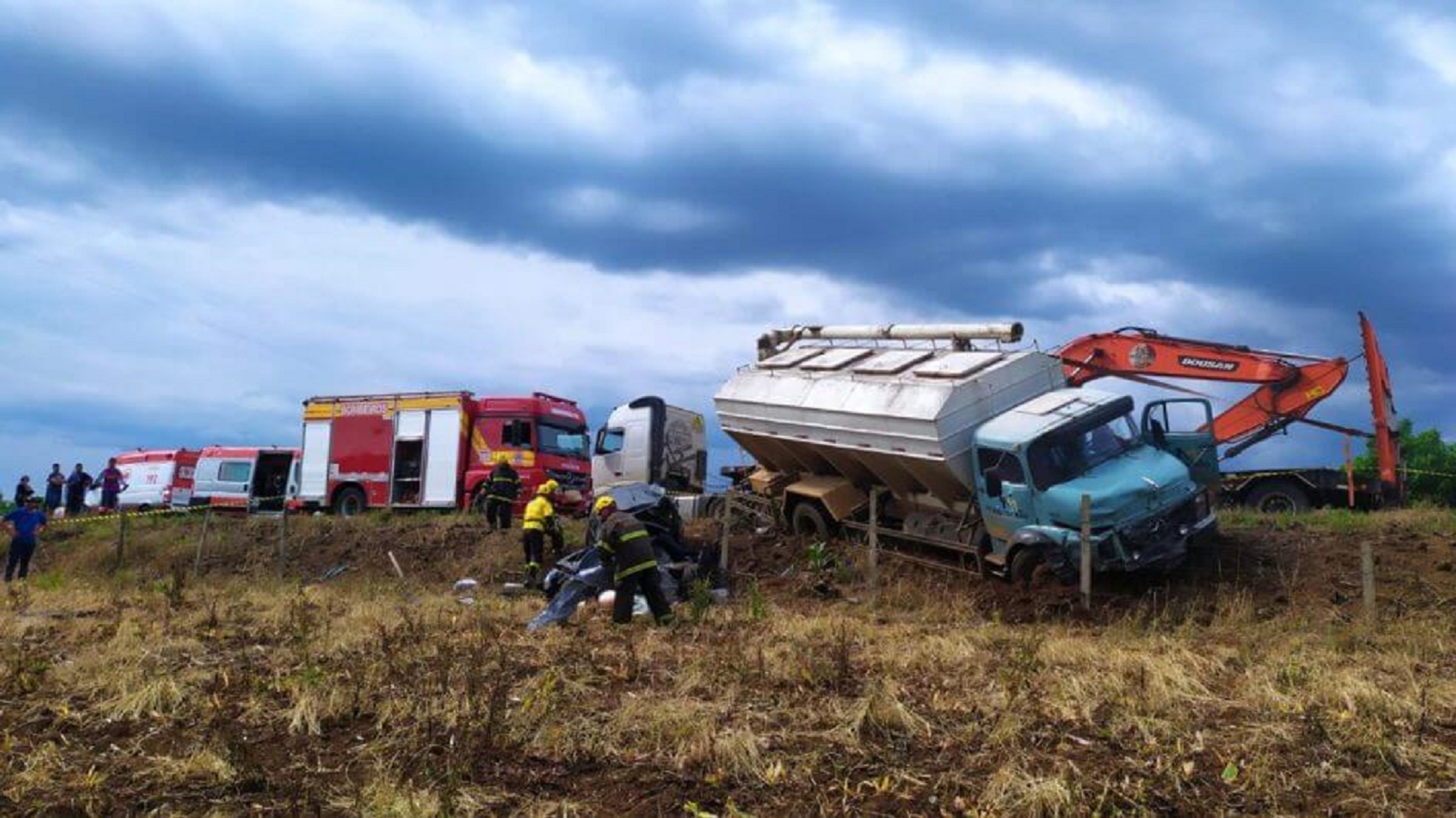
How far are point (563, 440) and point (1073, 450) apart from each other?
13563mm

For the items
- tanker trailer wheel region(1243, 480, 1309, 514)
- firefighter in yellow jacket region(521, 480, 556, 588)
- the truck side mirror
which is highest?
the truck side mirror

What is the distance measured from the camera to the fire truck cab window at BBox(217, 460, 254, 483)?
33.8 meters

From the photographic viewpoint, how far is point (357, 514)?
2581cm

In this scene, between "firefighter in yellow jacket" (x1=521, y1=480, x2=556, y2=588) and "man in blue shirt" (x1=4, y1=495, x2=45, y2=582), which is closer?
"firefighter in yellow jacket" (x1=521, y1=480, x2=556, y2=588)

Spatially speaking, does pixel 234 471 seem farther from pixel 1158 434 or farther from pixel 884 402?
pixel 1158 434

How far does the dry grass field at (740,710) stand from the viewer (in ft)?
17.1

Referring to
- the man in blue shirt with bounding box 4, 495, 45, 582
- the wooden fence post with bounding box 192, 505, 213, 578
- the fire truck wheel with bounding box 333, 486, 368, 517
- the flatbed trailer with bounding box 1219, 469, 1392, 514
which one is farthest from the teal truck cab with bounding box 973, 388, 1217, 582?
the fire truck wheel with bounding box 333, 486, 368, 517

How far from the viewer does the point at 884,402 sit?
14.9m

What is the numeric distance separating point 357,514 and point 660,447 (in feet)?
28.9

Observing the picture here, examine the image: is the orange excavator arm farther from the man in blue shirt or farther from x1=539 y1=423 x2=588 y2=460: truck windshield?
the man in blue shirt

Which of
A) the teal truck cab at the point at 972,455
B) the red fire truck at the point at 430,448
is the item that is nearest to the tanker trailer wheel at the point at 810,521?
the teal truck cab at the point at 972,455

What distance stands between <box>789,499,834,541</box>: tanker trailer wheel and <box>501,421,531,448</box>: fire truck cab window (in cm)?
784

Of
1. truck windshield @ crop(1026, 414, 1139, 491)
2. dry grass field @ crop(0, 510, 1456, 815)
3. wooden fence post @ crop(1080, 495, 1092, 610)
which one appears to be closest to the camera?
dry grass field @ crop(0, 510, 1456, 815)

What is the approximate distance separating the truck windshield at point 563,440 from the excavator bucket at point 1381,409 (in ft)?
53.2
